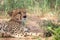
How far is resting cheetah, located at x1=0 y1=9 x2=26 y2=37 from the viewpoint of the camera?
667 cm

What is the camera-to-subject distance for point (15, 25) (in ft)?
22.8

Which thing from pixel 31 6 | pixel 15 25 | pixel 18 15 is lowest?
pixel 15 25

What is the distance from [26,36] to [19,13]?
0.91 m

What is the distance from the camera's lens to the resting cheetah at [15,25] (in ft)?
21.9

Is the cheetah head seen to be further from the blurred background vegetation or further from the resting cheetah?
the blurred background vegetation

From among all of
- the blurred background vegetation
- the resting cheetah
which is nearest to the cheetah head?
the resting cheetah

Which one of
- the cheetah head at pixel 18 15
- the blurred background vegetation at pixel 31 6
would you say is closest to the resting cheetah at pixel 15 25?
the cheetah head at pixel 18 15

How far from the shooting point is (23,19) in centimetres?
703

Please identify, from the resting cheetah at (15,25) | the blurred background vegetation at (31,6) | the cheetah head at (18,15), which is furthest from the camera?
the blurred background vegetation at (31,6)

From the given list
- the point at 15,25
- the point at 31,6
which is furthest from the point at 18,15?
the point at 31,6

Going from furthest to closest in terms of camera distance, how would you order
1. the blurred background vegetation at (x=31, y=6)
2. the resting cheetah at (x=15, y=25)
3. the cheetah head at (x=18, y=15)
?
the blurred background vegetation at (x=31, y=6) → the cheetah head at (x=18, y=15) → the resting cheetah at (x=15, y=25)

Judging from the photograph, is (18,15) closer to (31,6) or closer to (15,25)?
(15,25)

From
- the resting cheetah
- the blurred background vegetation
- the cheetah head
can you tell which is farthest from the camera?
the blurred background vegetation

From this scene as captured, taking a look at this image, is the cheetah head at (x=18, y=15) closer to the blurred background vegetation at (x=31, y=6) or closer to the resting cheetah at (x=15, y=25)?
the resting cheetah at (x=15, y=25)
